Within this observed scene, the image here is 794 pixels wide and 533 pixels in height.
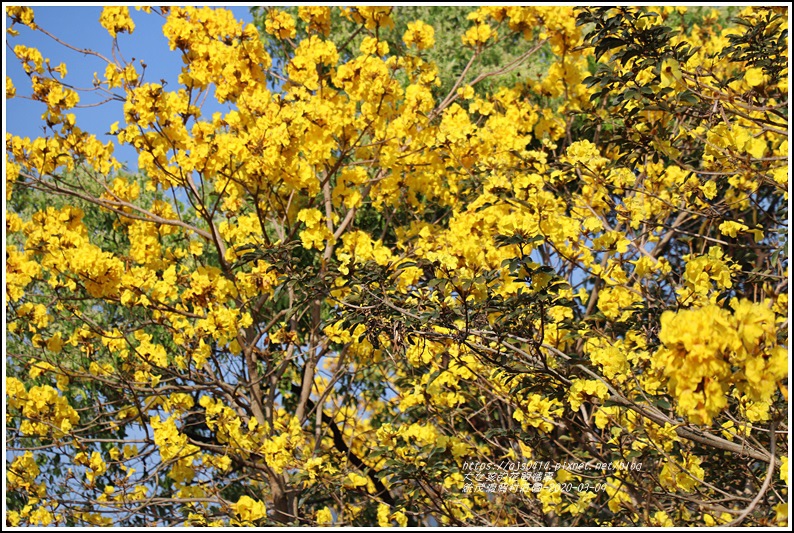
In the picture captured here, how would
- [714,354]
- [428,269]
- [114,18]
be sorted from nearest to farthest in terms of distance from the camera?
[714,354], [428,269], [114,18]

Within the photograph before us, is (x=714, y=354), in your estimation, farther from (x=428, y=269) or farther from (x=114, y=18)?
(x=114, y=18)

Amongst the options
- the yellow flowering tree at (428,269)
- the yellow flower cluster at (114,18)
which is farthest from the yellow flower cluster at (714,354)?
the yellow flower cluster at (114,18)

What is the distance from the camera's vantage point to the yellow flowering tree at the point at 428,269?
2799mm

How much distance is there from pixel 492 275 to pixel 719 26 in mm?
4466

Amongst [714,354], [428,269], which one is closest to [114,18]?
[428,269]

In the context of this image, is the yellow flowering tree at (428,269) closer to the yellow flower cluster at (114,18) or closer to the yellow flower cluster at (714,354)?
the yellow flower cluster at (114,18)

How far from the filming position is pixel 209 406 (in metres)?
4.30

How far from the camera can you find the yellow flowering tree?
9.18ft

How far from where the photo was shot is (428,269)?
368 cm

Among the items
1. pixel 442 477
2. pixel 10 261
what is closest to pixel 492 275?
pixel 442 477

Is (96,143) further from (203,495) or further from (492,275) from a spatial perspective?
→ (492,275)

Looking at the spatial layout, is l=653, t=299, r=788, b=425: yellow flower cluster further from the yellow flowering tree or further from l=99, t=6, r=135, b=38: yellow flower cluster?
l=99, t=6, r=135, b=38: yellow flower cluster

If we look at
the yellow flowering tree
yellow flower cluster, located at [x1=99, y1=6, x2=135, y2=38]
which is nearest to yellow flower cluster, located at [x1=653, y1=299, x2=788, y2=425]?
the yellow flowering tree

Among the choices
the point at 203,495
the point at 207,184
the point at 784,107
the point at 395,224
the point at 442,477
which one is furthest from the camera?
the point at 207,184
